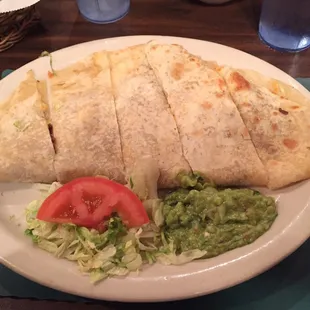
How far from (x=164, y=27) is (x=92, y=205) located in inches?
68.7

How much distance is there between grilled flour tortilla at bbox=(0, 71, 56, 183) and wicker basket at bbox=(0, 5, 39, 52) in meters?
0.93

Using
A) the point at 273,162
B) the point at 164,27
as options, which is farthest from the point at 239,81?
the point at 164,27

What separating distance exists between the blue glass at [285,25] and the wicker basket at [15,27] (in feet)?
4.90

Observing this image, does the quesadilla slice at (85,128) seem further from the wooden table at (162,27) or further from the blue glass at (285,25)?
the blue glass at (285,25)

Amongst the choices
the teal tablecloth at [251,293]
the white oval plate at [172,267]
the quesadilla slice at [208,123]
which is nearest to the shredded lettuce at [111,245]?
the white oval plate at [172,267]

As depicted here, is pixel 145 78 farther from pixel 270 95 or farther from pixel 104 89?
pixel 270 95

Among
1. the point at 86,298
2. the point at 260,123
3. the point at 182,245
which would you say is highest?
the point at 260,123

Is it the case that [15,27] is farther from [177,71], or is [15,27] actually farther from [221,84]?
[221,84]

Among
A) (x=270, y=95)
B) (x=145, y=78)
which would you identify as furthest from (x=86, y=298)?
(x=270, y=95)

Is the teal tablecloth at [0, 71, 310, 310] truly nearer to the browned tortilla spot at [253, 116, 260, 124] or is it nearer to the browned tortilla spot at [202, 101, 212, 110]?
the browned tortilla spot at [253, 116, 260, 124]

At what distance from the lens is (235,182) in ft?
6.73

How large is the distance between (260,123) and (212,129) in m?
0.23

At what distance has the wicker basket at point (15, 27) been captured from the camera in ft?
9.46

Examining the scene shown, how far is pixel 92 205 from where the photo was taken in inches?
72.7
